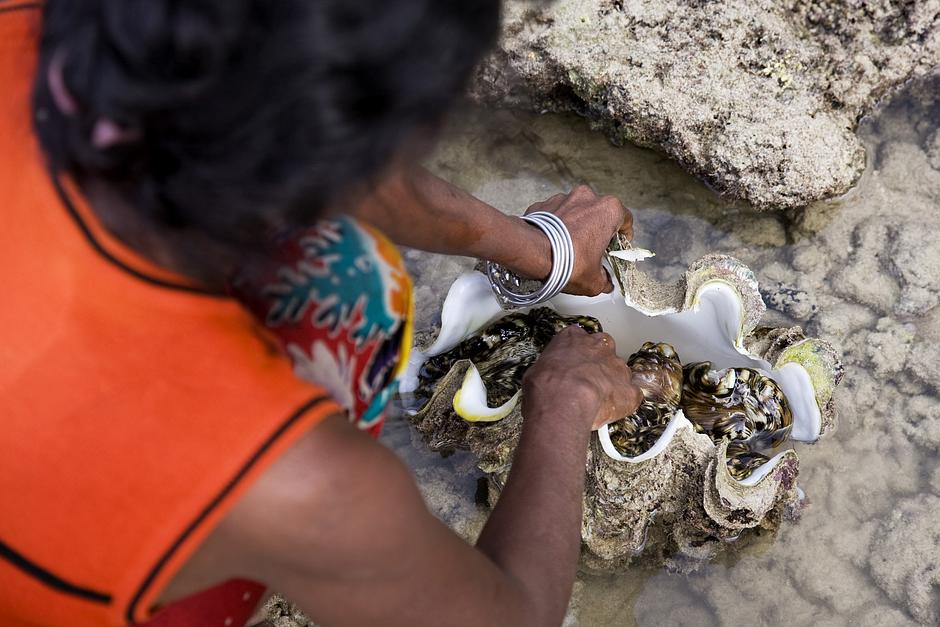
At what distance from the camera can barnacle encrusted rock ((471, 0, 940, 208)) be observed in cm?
193

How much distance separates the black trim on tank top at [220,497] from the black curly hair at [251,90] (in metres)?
0.20

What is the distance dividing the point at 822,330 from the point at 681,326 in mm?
509

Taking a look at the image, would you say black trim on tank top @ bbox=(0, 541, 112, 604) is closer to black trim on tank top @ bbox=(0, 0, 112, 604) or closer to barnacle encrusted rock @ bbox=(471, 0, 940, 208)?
black trim on tank top @ bbox=(0, 0, 112, 604)

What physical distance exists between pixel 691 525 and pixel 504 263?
74cm

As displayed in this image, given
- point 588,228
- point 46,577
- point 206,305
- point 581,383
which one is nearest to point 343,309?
point 206,305

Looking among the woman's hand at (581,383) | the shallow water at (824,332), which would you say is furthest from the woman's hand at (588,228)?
the shallow water at (824,332)

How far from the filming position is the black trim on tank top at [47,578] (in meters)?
0.78

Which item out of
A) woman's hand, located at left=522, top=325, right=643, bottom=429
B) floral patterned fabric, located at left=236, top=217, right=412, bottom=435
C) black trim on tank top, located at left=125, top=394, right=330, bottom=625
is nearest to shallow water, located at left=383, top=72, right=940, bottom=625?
woman's hand, located at left=522, top=325, right=643, bottom=429

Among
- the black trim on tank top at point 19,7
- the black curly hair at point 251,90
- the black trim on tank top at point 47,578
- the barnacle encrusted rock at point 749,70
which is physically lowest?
the black trim on tank top at point 47,578

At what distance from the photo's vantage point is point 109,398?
736 mm

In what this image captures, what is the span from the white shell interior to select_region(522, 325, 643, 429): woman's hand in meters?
0.20

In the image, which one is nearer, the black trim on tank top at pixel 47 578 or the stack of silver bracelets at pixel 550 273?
the black trim on tank top at pixel 47 578

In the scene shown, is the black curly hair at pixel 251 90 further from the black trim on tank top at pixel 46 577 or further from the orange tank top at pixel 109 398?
the black trim on tank top at pixel 46 577

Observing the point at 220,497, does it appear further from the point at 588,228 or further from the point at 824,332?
the point at 824,332
